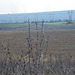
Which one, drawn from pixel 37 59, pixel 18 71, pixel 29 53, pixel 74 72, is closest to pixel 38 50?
pixel 37 59

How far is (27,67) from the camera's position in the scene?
3.29 metres

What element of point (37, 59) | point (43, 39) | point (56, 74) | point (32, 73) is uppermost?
point (43, 39)

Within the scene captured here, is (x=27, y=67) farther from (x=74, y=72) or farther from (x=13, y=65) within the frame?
(x=74, y=72)

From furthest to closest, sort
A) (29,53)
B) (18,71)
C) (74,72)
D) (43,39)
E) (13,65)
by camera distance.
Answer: (74,72) → (18,71) → (13,65) → (43,39) → (29,53)

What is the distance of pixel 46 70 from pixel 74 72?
532 millimetres

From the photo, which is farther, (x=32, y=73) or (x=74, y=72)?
(x=74, y=72)

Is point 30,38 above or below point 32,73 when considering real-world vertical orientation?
above

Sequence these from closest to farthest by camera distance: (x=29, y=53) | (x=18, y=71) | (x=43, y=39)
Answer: (x=29, y=53)
(x=43, y=39)
(x=18, y=71)

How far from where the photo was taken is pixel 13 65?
3.41 meters

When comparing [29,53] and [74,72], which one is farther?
[74,72]

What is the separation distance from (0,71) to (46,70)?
737mm

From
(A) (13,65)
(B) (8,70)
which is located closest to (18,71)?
(A) (13,65)

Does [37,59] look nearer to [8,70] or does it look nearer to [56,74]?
[8,70]

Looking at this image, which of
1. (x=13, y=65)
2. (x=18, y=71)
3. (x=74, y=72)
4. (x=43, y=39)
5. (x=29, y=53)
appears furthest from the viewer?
(x=74, y=72)
